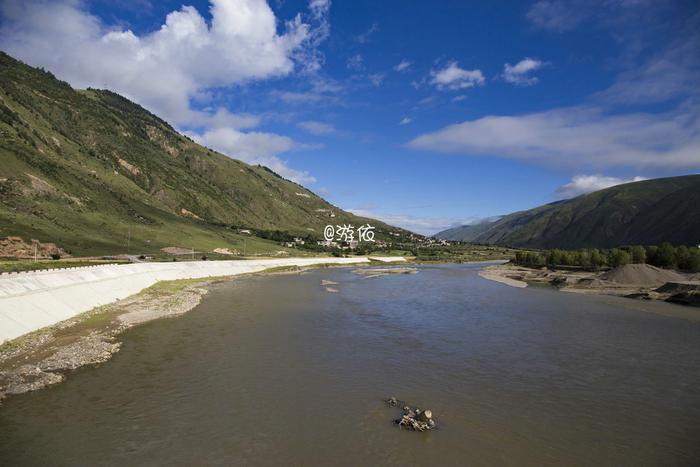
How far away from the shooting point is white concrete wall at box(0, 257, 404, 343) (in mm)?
31984

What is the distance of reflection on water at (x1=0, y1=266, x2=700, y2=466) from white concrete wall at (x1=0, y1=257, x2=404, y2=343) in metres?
7.65

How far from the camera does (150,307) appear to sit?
1850 inches

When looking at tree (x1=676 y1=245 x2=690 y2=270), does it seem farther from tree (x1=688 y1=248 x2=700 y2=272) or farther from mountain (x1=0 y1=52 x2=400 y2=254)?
mountain (x1=0 y1=52 x2=400 y2=254)

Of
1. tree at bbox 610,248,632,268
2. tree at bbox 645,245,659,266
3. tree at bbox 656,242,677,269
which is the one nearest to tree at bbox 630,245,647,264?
tree at bbox 645,245,659,266

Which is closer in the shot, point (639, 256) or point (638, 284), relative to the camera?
point (638, 284)

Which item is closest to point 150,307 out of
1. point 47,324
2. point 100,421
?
point 47,324

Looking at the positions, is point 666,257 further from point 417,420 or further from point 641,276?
Answer: point 417,420

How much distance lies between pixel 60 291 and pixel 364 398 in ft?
114

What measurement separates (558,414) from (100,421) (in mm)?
21045

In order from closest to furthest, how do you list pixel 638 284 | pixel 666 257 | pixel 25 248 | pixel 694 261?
1. pixel 638 284
2. pixel 25 248
3. pixel 694 261
4. pixel 666 257

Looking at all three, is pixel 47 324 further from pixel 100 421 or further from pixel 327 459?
pixel 327 459

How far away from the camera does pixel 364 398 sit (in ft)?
72.1

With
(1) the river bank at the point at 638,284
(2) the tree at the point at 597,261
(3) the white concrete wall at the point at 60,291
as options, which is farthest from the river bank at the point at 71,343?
(2) the tree at the point at 597,261

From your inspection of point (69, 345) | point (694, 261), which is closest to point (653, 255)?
point (694, 261)
